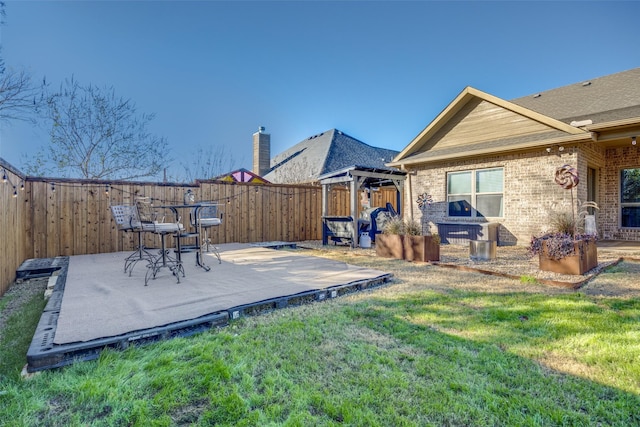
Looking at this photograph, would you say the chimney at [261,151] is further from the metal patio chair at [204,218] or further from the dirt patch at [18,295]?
the dirt patch at [18,295]

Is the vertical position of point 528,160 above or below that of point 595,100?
below

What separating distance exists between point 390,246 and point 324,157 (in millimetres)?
8660

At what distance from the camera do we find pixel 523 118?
825 cm

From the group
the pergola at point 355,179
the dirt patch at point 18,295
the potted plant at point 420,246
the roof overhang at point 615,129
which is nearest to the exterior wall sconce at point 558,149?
the roof overhang at point 615,129

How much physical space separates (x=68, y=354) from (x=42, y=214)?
20.8 feet

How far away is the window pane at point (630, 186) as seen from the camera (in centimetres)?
835

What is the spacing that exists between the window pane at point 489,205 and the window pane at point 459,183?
454 mm

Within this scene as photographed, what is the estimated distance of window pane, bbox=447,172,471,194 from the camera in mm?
9125

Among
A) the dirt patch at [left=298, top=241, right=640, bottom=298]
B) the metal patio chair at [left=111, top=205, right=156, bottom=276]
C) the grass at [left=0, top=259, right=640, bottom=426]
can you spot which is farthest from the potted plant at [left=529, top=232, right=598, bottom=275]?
the metal patio chair at [left=111, top=205, right=156, bottom=276]

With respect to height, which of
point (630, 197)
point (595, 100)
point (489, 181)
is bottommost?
point (630, 197)

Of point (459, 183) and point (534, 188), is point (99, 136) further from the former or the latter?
point (534, 188)

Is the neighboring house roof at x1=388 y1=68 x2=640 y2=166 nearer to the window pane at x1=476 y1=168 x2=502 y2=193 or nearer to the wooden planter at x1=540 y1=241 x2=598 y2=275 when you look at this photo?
the window pane at x1=476 y1=168 x2=502 y2=193

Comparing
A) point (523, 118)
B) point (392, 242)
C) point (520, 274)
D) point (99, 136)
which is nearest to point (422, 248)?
point (392, 242)

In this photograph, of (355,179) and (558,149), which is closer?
(558,149)
